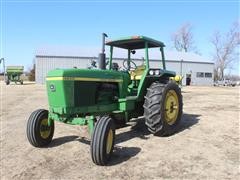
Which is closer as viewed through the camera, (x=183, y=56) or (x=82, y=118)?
(x=82, y=118)

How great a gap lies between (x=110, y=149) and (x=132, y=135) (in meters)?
1.76

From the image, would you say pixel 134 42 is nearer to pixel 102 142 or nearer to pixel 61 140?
pixel 61 140

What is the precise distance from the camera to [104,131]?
5.37 m

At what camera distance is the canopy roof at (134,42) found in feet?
24.5

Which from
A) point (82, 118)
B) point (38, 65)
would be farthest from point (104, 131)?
point (38, 65)

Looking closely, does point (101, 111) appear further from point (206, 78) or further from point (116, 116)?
point (206, 78)

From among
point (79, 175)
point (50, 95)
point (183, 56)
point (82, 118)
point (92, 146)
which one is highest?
point (183, 56)

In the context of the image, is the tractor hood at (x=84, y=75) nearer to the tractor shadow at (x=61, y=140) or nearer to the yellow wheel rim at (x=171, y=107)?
the yellow wheel rim at (x=171, y=107)

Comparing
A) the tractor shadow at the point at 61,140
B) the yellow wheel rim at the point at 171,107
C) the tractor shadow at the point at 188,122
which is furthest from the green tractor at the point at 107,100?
the tractor shadow at the point at 188,122

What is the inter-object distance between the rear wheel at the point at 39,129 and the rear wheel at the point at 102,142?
163 centimetres

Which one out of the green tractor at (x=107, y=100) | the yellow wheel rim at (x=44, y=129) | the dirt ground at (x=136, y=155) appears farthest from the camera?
the yellow wheel rim at (x=44, y=129)

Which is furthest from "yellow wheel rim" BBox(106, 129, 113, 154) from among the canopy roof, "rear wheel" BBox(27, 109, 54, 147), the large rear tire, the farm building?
the farm building

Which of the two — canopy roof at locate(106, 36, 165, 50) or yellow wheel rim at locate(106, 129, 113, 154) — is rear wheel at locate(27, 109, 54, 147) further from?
canopy roof at locate(106, 36, 165, 50)

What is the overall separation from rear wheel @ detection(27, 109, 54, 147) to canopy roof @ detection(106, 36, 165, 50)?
2.62 metres
